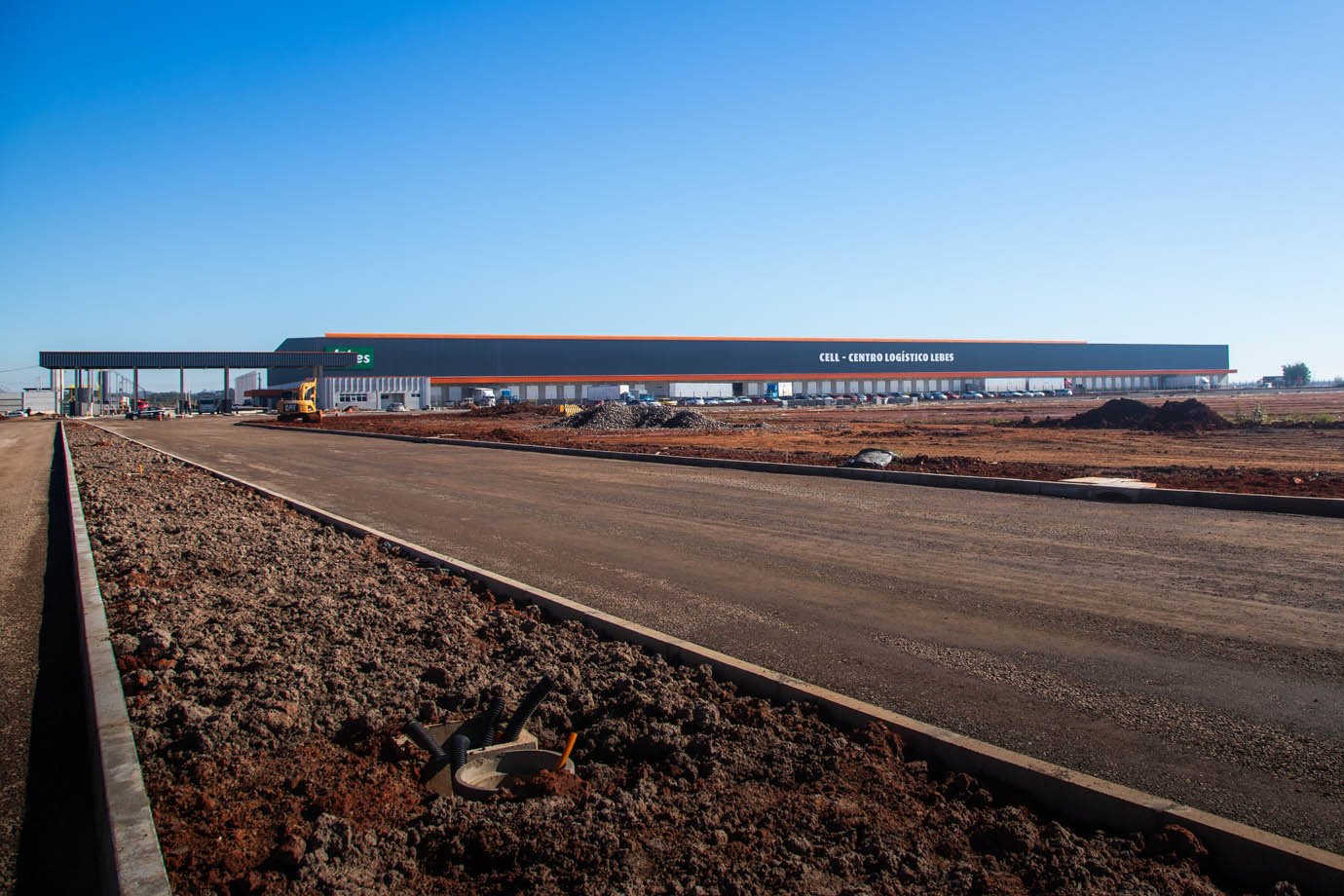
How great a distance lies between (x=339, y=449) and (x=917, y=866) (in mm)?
31232

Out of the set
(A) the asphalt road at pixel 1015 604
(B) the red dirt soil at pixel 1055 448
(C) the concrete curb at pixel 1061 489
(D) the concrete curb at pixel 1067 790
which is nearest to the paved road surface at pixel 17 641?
(D) the concrete curb at pixel 1067 790

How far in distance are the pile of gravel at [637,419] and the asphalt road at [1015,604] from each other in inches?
1136

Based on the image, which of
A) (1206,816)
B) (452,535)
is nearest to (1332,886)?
(1206,816)

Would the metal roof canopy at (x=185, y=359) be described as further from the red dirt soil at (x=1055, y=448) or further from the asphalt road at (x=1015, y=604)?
the asphalt road at (x=1015, y=604)

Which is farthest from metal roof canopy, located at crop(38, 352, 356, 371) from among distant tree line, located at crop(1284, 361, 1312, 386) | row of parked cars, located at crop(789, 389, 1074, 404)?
distant tree line, located at crop(1284, 361, 1312, 386)

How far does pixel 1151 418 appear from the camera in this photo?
131 feet

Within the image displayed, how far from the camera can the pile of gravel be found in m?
45.7

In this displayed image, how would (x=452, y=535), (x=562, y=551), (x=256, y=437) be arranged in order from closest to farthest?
(x=562, y=551), (x=452, y=535), (x=256, y=437)

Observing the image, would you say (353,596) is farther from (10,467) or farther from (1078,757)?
(10,467)

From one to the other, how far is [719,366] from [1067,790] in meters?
101

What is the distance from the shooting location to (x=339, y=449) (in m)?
32.4

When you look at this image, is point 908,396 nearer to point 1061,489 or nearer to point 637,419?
point 637,419

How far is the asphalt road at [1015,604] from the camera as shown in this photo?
483 centimetres

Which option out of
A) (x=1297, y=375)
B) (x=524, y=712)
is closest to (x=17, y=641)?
(x=524, y=712)
